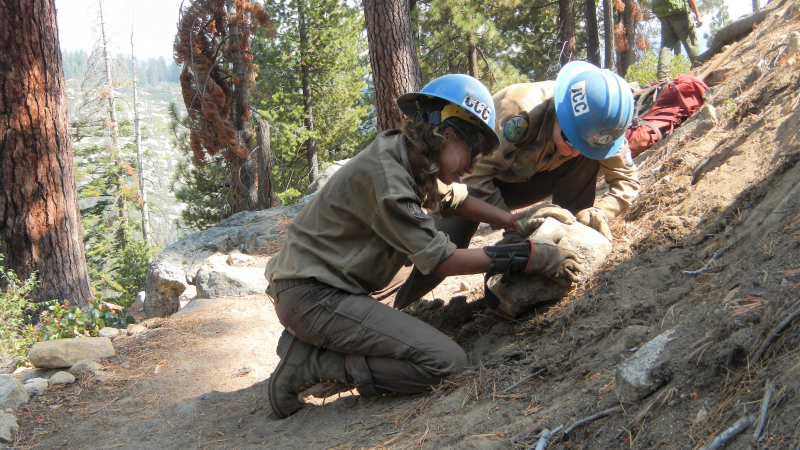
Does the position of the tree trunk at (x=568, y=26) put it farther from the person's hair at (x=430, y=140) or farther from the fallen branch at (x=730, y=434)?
the fallen branch at (x=730, y=434)

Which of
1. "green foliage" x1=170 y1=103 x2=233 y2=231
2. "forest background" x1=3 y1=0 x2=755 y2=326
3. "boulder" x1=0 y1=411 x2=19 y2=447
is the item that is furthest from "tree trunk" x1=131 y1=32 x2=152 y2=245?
"boulder" x1=0 y1=411 x2=19 y2=447

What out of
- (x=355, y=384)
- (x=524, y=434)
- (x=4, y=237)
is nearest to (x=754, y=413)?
(x=524, y=434)

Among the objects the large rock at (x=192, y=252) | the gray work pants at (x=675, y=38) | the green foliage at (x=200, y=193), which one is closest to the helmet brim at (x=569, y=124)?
the large rock at (x=192, y=252)

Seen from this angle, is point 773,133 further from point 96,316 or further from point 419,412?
point 96,316

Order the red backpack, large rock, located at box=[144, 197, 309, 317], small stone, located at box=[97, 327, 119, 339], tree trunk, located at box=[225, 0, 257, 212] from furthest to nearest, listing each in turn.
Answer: tree trunk, located at box=[225, 0, 257, 212] < large rock, located at box=[144, 197, 309, 317] < the red backpack < small stone, located at box=[97, 327, 119, 339]

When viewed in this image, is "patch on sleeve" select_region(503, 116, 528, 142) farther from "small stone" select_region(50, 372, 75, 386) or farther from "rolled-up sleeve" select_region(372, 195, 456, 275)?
"small stone" select_region(50, 372, 75, 386)

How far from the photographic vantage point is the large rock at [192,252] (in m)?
7.05

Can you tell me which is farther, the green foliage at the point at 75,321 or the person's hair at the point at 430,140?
the green foliage at the point at 75,321

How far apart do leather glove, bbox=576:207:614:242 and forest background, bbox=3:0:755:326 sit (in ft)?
14.8

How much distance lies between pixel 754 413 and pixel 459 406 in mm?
1330

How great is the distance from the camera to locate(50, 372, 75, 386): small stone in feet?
13.4

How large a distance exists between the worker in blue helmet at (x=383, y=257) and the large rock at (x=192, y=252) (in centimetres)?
396

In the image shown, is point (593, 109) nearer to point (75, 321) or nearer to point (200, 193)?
point (75, 321)

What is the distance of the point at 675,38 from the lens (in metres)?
8.77
